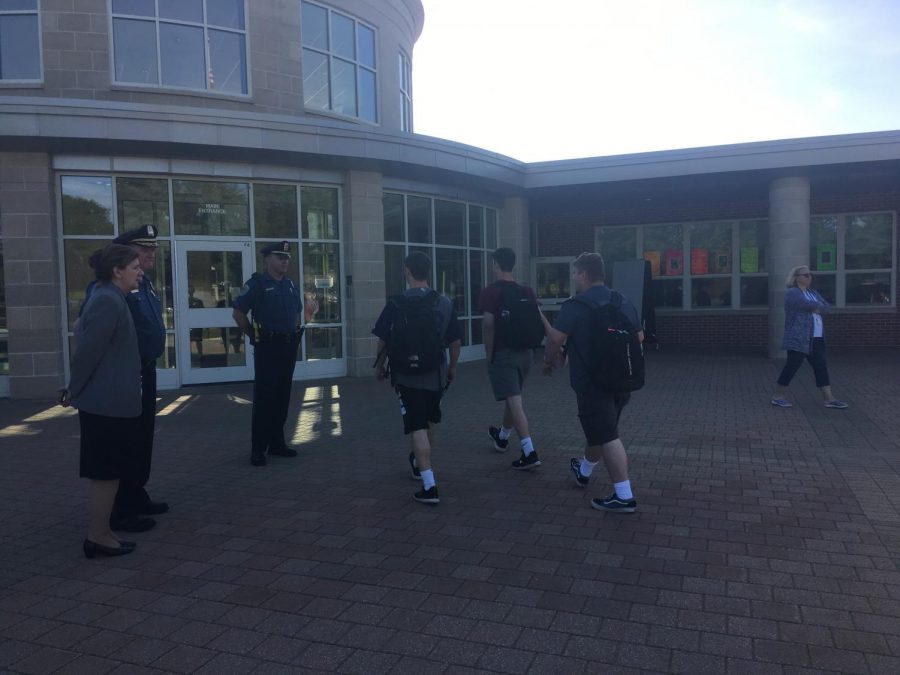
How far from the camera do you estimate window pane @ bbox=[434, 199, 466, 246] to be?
1453 cm

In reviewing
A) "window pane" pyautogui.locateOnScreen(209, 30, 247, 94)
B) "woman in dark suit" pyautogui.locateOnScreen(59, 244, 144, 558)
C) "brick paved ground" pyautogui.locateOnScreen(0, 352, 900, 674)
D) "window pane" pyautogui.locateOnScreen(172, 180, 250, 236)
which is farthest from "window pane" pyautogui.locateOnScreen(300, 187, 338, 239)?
"woman in dark suit" pyautogui.locateOnScreen(59, 244, 144, 558)

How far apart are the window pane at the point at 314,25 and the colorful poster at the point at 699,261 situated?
33.3ft

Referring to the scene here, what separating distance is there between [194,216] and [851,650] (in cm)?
1061

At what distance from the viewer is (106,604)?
3.77m

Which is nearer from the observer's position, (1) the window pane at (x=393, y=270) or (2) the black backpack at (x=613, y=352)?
(2) the black backpack at (x=613, y=352)

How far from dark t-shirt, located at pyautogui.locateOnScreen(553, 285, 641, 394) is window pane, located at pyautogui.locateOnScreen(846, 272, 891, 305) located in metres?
14.7

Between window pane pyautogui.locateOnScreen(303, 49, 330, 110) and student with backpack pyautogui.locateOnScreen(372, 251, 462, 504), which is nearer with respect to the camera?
student with backpack pyautogui.locateOnScreen(372, 251, 462, 504)

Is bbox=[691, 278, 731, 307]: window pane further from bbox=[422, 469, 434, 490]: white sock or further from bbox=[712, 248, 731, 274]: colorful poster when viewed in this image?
bbox=[422, 469, 434, 490]: white sock

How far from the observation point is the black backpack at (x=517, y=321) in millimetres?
6266

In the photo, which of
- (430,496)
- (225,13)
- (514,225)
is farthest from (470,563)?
(514,225)

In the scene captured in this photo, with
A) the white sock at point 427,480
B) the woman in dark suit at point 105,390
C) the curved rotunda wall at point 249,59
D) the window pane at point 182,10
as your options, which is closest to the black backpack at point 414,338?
the white sock at point 427,480

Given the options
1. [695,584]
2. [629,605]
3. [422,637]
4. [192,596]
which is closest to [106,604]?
[192,596]

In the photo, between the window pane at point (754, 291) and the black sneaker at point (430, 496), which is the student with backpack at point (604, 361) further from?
the window pane at point (754, 291)

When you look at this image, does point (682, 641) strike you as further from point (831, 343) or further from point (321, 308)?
point (831, 343)
